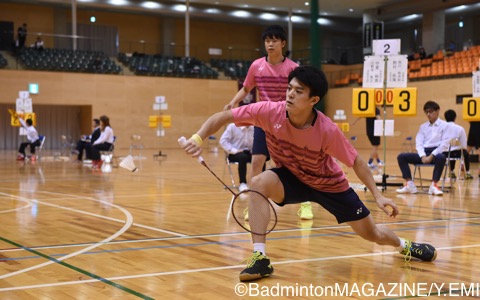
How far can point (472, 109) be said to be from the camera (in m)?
14.2

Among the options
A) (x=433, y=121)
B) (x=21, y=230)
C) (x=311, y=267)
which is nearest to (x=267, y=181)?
(x=311, y=267)

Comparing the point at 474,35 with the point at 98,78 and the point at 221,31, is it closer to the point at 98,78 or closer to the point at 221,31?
the point at 221,31

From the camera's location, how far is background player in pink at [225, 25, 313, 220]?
6520mm

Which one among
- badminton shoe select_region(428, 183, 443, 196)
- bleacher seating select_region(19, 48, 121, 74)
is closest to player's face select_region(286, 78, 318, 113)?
badminton shoe select_region(428, 183, 443, 196)

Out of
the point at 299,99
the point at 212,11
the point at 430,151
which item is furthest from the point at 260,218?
the point at 212,11

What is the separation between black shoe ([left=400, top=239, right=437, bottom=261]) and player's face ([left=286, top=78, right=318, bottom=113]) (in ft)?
4.25

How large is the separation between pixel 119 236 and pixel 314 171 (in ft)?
6.99

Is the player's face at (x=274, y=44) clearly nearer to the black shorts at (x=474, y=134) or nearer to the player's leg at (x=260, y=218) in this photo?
the player's leg at (x=260, y=218)

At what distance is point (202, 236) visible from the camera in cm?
588

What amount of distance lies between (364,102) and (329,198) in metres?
7.24

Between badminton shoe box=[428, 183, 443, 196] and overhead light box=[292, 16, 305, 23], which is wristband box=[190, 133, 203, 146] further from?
overhead light box=[292, 16, 305, 23]

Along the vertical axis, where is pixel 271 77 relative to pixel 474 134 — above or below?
above

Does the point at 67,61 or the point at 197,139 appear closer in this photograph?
the point at 197,139

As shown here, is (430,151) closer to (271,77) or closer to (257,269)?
(271,77)
